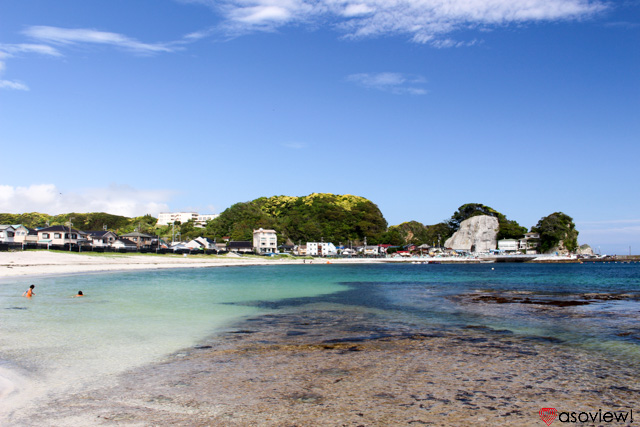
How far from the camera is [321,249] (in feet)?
487

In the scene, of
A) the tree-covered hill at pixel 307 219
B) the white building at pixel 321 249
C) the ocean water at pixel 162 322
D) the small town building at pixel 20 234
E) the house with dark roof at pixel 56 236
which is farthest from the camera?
the tree-covered hill at pixel 307 219

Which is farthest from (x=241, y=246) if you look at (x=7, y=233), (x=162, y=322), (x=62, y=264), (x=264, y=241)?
(x=162, y=322)

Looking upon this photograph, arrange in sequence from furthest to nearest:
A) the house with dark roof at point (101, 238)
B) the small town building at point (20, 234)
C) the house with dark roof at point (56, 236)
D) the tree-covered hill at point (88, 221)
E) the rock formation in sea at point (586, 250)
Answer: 1. the rock formation in sea at point (586, 250)
2. the tree-covered hill at point (88, 221)
3. the house with dark roof at point (101, 238)
4. the house with dark roof at point (56, 236)
5. the small town building at point (20, 234)

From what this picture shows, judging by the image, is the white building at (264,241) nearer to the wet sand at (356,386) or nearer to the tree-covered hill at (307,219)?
the tree-covered hill at (307,219)

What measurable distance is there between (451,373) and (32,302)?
20.5m

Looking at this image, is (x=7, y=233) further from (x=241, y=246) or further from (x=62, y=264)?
(x=241, y=246)

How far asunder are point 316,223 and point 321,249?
14.7 meters

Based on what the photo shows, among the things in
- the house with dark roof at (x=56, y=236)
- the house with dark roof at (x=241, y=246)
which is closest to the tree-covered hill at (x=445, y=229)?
the house with dark roof at (x=241, y=246)

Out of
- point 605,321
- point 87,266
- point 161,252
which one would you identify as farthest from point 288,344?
point 161,252

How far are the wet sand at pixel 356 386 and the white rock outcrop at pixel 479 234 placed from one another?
471 feet

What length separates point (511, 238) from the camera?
14875 cm

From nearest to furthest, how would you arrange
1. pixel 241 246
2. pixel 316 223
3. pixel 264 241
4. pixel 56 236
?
pixel 56 236 < pixel 241 246 < pixel 264 241 < pixel 316 223

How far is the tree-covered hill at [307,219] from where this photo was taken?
14750 cm

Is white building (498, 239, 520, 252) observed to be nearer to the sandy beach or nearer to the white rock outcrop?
the white rock outcrop
